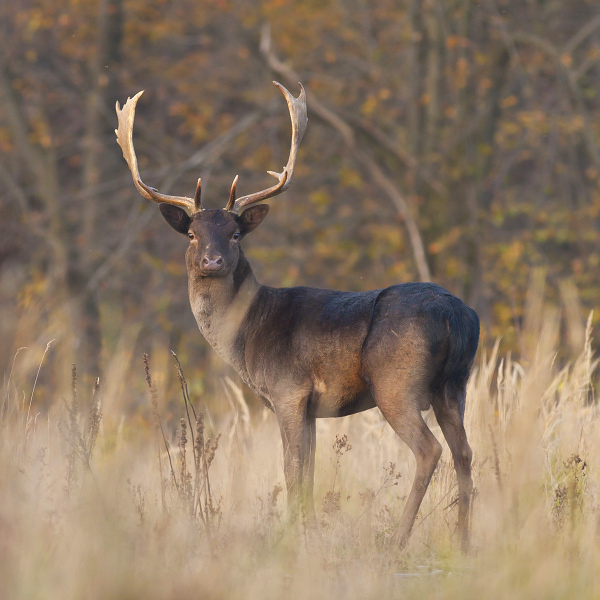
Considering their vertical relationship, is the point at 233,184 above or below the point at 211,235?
above

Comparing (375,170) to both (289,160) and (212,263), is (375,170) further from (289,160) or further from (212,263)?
(212,263)

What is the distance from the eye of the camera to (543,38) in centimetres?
1515

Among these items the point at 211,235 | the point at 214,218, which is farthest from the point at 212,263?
the point at 214,218

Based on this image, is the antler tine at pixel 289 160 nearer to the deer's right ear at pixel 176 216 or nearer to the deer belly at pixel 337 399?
the deer's right ear at pixel 176 216

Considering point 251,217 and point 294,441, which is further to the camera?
point 251,217

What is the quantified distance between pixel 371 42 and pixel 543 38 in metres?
3.00

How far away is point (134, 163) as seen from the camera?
24.0 feet

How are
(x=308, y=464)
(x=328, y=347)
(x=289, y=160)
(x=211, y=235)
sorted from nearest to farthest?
1. (x=328, y=347)
2. (x=308, y=464)
3. (x=211, y=235)
4. (x=289, y=160)

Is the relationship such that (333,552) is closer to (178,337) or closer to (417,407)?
(417,407)

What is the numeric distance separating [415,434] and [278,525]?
37.2 inches

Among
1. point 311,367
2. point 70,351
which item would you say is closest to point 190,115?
point 70,351

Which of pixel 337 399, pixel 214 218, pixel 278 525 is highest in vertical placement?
pixel 214 218

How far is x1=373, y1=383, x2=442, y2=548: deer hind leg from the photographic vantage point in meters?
5.91

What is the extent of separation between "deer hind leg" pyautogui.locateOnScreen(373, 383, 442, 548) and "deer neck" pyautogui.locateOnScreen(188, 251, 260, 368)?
1.19 m
